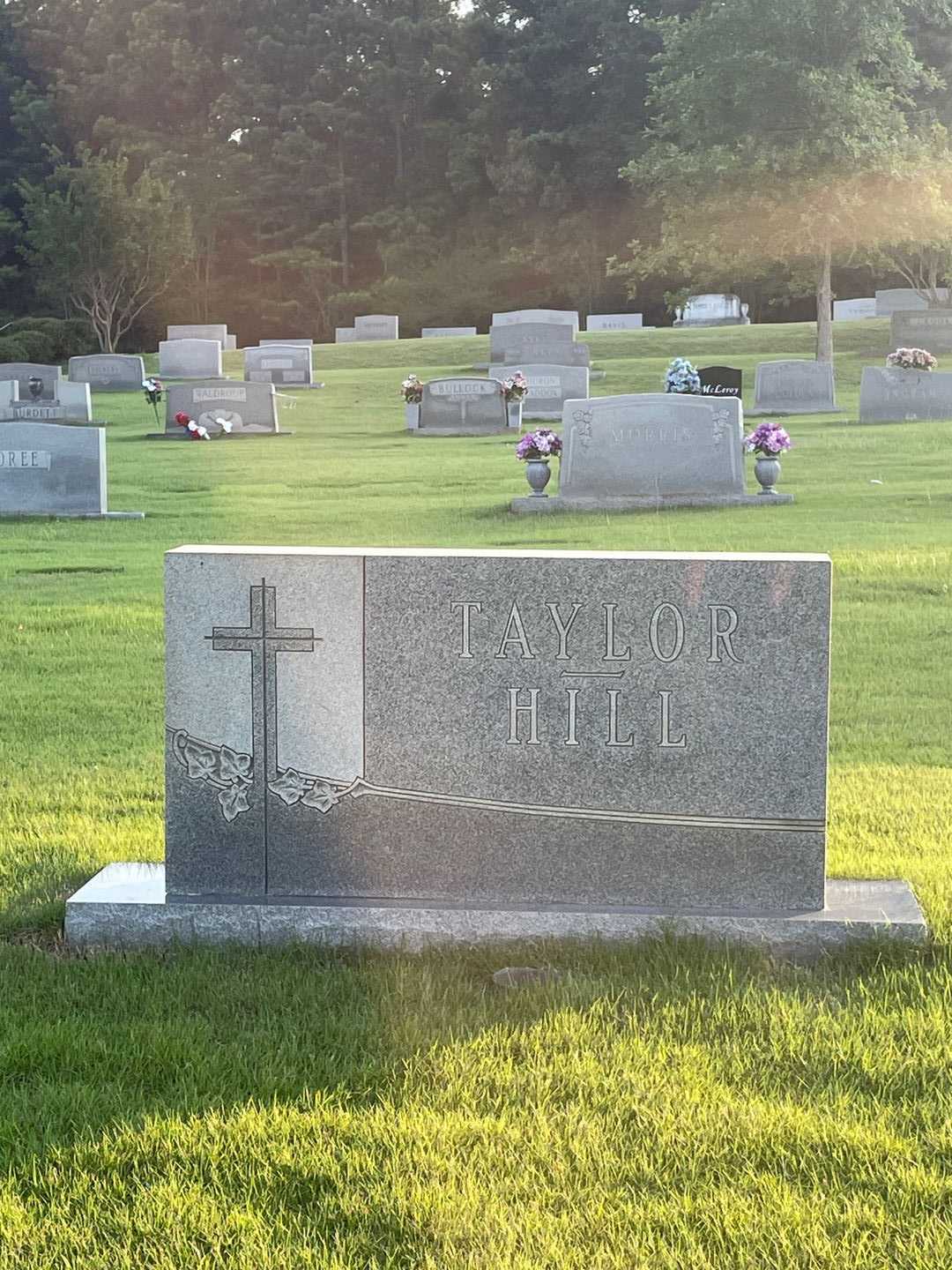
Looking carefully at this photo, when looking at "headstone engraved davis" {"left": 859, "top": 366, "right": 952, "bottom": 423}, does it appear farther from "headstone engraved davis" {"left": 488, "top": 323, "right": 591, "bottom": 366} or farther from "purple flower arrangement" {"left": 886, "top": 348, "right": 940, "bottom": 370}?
"headstone engraved davis" {"left": 488, "top": 323, "right": 591, "bottom": 366}

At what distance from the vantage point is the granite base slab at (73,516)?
14742 millimetres

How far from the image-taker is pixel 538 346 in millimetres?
31750

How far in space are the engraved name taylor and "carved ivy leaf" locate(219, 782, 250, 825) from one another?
2.31ft

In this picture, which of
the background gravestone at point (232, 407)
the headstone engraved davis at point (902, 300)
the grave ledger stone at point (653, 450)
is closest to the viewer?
the grave ledger stone at point (653, 450)

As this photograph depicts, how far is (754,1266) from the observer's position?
2439 millimetres

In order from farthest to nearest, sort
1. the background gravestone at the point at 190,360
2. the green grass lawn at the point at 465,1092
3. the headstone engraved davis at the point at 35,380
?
the background gravestone at the point at 190,360 < the headstone engraved davis at the point at 35,380 < the green grass lawn at the point at 465,1092

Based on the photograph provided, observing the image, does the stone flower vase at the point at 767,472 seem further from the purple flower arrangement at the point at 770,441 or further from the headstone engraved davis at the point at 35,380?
the headstone engraved davis at the point at 35,380

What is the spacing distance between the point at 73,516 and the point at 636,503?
5562mm

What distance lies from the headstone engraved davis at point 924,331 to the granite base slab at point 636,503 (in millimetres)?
19476

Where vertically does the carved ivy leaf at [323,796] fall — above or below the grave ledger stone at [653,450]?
below

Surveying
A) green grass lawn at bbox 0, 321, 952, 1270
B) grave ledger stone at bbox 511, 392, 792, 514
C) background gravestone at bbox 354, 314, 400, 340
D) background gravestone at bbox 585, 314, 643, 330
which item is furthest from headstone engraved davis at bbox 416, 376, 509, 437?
background gravestone at bbox 585, 314, 643, 330

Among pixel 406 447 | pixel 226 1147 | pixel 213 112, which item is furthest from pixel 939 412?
pixel 213 112

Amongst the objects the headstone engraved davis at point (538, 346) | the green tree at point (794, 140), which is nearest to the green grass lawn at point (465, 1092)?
the headstone engraved davis at point (538, 346)

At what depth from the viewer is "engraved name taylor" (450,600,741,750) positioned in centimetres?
394
